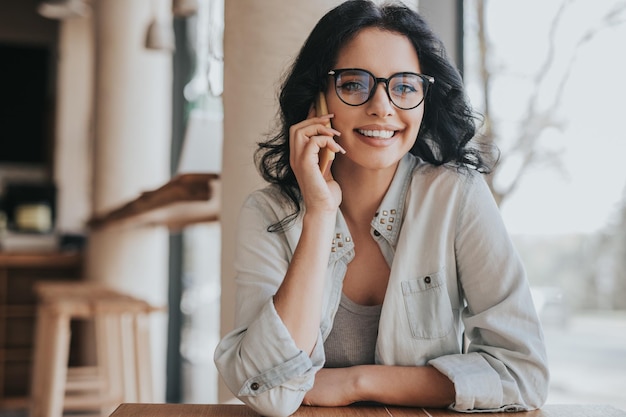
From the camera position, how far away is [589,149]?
6.53ft

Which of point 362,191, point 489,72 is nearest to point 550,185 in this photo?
point 489,72

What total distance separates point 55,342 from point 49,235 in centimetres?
331

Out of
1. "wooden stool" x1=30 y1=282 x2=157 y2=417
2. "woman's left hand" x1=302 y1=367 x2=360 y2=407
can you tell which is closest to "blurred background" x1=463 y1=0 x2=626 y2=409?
"woman's left hand" x1=302 y1=367 x2=360 y2=407

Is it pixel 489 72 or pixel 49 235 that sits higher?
pixel 489 72

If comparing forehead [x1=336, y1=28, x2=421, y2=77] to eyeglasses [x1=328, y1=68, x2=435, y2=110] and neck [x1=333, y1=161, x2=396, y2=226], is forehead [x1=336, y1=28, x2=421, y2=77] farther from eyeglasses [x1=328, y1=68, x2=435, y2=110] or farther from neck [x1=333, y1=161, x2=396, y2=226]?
neck [x1=333, y1=161, x2=396, y2=226]

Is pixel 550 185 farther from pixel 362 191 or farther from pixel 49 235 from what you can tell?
pixel 49 235

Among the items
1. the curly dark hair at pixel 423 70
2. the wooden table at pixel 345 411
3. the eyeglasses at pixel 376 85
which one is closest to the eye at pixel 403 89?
the eyeglasses at pixel 376 85

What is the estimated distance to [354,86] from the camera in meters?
1.31

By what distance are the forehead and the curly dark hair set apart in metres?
0.01

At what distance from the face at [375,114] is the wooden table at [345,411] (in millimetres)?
457

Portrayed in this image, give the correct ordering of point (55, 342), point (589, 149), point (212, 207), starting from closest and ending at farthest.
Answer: point (589, 149) < point (212, 207) < point (55, 342)

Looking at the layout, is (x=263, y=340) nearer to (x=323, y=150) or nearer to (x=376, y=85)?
(x=323, y=150)

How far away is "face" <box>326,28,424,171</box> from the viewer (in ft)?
4.34

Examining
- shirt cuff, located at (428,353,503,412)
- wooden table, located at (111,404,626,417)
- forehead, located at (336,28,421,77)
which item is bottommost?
wooden table, located at (111,404,626,417)
